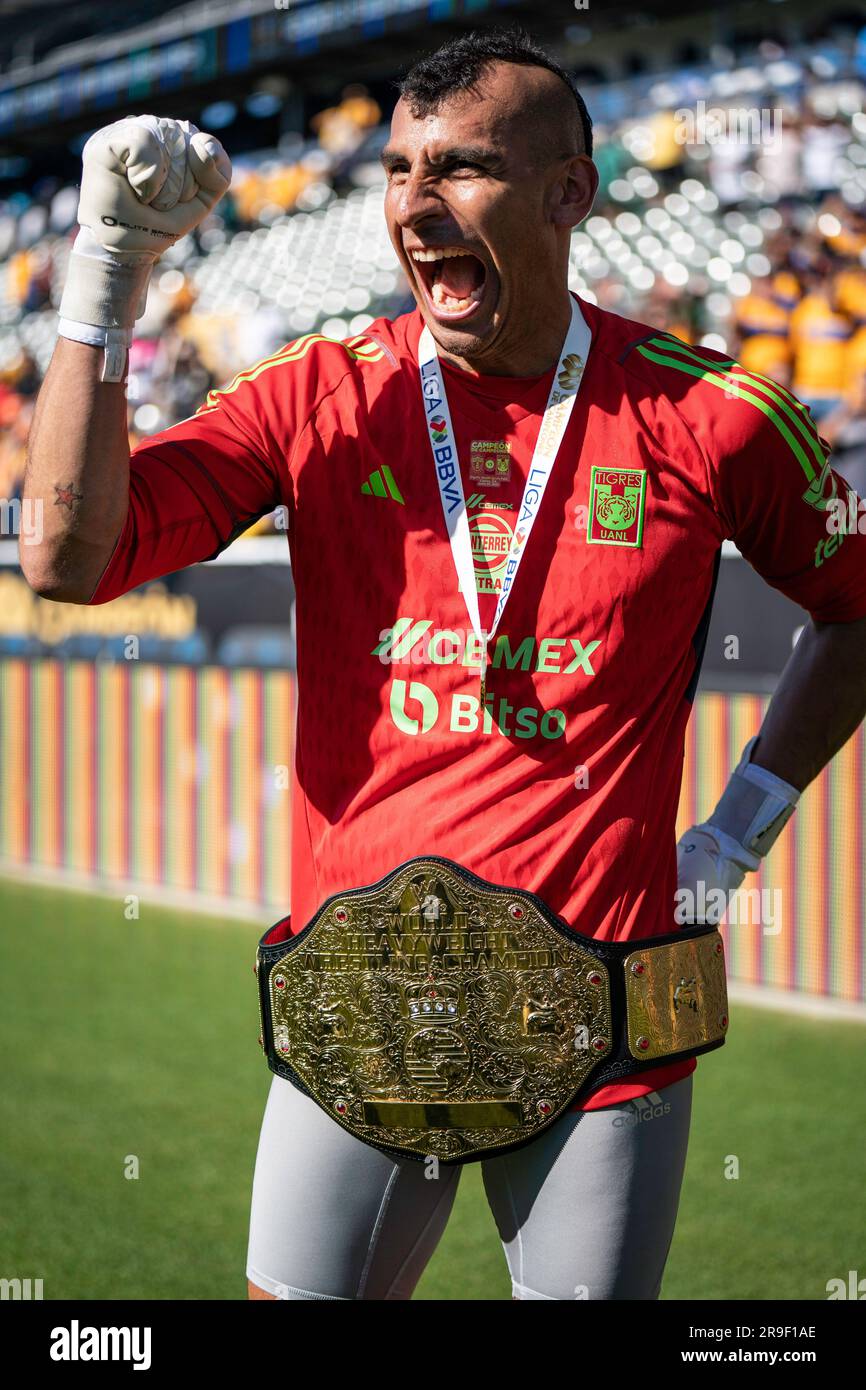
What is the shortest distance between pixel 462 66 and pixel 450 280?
240 mm

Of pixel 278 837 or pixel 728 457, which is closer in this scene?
pixel 728 457

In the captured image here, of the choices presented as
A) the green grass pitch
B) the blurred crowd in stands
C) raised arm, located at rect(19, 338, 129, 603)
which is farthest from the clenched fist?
the blurred crowd in stands

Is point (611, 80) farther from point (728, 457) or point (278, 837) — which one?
point (728, 457)

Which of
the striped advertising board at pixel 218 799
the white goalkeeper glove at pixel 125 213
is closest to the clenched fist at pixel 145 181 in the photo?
the white goalkeeper glove at pixel 125 213

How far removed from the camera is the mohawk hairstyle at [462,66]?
1.80 meters

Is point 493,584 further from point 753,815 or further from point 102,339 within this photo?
point 753,815

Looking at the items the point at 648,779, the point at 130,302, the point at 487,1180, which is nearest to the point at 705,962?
the point at 648,779

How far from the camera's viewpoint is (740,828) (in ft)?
7.34

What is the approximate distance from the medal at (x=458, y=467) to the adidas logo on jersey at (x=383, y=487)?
0.18 feet

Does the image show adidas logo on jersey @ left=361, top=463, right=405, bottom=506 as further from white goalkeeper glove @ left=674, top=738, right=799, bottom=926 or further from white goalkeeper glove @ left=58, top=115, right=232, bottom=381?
white goalkeeper glove @ left=674, top=738, right=799, bottom=926

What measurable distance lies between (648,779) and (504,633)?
25 cm

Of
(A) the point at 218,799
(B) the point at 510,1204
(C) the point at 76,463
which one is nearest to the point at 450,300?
(C) the point at 76,463

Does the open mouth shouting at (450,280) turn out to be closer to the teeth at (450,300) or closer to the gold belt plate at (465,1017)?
the teeth at (450,300)

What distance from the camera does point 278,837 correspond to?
21.9 feet
